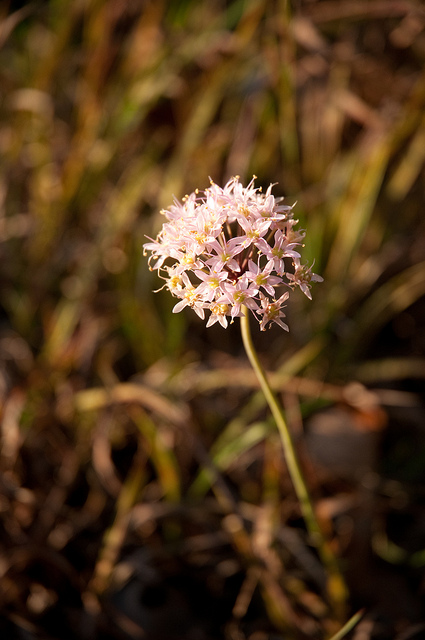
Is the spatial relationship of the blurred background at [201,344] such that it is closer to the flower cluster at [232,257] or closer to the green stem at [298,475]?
the green stem at [298,475]

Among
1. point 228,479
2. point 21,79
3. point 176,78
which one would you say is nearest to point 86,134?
point 176,78

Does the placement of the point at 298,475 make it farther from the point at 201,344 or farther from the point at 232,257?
the point at 201,344

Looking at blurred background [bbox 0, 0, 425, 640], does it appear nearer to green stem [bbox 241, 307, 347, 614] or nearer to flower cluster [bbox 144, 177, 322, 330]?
green stem [bbox 241, 307, 347, 614]

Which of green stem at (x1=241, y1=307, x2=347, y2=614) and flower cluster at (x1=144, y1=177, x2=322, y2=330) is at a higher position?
flower cluster at (x1=144, y1=177, x2=322, y2=330)

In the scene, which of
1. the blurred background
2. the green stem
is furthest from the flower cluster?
the blurred background

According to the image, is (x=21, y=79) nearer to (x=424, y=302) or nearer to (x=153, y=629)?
(x=424, y=302)

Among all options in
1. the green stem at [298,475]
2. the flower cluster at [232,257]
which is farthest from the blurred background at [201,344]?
the flower cluster at [232,257]

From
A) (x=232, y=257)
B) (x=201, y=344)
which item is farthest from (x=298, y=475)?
(x=201, y=344)
